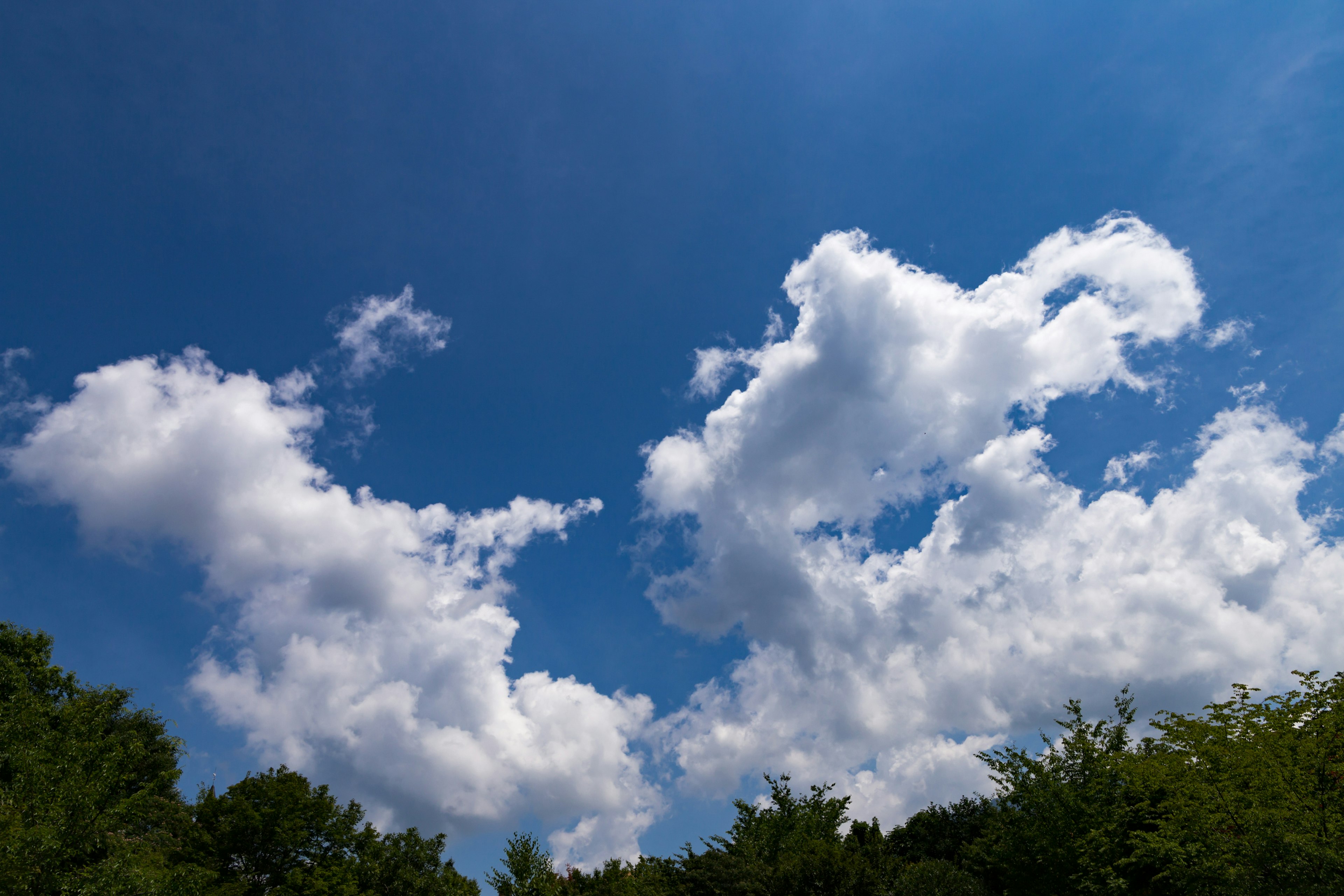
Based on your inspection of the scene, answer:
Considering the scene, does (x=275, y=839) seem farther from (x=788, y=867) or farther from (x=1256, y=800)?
(x=1256, y=800)

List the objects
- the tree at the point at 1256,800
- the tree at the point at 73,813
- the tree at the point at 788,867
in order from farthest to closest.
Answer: the tree at the point at 788,867, the tree at the point at 73,813, the tree at the point at 1256,800

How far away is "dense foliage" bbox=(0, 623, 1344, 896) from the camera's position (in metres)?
23.9

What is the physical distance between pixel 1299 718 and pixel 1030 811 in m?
13.9

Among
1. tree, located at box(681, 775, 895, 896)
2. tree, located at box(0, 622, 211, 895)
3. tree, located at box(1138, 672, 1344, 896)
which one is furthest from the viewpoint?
tree, located at box(681, 775, 895, 896)

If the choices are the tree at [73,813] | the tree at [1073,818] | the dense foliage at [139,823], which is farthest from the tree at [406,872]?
the tree at [1073,818]

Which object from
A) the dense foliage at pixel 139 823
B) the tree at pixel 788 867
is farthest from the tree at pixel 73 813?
the tree at pixel 788 867

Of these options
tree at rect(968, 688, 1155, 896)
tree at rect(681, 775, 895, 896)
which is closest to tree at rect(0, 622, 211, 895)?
tree at rect(681, 775, 895, 896)

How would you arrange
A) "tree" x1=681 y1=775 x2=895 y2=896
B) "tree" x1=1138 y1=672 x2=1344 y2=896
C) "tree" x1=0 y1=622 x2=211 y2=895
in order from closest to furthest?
1. "tree" x1=1138 y1=672 x2=1344 y2=896
2. "tree" x1=0 y1=622 x2=211 y2=895
3. "tree" x1=681 y1=775 x2=895 y2=896

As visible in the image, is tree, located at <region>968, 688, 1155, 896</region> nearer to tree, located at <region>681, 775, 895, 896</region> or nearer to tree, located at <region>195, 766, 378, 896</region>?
tree, located at <region>681, 775, 895, 896</region>

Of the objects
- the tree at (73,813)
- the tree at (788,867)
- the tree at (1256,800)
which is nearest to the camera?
the tree at (1256,800)

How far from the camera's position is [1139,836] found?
2852 cm

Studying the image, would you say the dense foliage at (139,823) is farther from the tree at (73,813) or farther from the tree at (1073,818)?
the tree at (1073,818)

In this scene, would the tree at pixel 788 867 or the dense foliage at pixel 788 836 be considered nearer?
the dense foliage at pixel 788 836

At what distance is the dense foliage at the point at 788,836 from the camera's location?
23.9 meters
